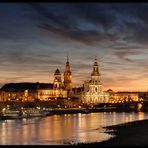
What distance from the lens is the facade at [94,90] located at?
132000 mm

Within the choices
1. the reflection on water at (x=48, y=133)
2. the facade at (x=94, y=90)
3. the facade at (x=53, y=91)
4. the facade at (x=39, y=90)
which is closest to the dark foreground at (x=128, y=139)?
the reflection on water at (x=48, y=133)

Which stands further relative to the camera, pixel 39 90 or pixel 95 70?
pixel 95 70

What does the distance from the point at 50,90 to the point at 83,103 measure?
37.2 ft

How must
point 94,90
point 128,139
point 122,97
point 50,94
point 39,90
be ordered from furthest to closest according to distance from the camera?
point 122,97, point 94,90, point 50,94, point 39,90, point 128,139

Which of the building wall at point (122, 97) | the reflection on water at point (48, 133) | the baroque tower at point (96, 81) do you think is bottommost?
the reflection on water at point (48, 133)

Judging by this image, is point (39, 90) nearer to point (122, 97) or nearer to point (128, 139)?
point (122, 97)

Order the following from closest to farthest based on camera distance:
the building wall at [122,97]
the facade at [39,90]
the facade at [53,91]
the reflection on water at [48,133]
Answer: the reflection on water at [48,133] < the facade at [39,90] < the facade at [53,91] < the building wall at [122,97]

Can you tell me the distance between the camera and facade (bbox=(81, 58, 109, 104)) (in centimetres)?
13200

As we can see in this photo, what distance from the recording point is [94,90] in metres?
133

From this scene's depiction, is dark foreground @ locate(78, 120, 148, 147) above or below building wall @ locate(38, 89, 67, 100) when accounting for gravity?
below

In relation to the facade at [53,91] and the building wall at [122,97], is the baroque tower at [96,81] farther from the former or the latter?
the building wall at [122,97]

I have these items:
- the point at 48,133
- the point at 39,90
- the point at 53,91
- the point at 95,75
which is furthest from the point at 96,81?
the point at 48,133

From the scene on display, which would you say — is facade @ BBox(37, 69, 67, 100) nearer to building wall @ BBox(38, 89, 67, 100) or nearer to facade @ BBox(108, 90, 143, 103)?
building wall @ BBox(38, 89, 67, 100)

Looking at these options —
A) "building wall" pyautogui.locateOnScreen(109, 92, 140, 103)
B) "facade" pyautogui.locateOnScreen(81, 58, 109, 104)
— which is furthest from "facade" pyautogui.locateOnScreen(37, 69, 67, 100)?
"building wall" pyautogui.locateOnScreen(109, 92, 140, 103)
